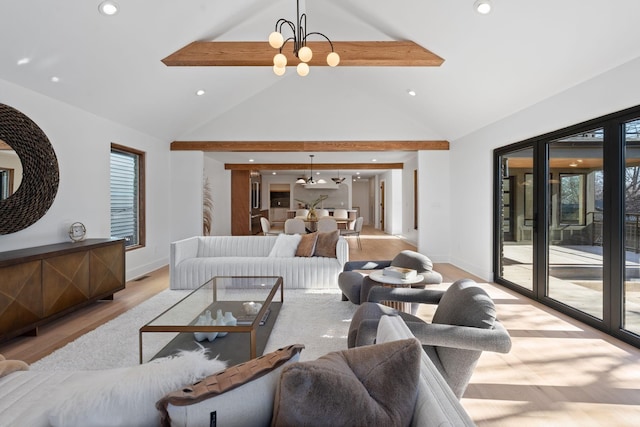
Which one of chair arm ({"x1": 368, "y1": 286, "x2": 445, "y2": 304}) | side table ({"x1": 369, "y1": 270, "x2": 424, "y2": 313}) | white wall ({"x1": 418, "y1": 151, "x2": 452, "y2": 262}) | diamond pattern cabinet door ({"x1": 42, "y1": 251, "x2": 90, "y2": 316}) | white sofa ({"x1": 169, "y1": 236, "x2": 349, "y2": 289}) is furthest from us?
white wall ({"x1": 418, "y1": 151, "x2": 452, "y2": 262})

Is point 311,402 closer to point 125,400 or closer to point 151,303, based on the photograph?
point 125,400

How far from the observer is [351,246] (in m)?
8.80

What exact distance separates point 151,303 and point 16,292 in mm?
1336

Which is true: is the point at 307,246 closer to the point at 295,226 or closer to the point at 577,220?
the point at 295,226

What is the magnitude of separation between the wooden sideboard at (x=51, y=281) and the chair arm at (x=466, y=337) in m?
3.17

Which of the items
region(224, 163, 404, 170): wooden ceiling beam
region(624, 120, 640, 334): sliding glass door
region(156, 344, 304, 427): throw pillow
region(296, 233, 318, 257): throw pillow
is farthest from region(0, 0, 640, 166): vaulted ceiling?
region(224, 163, 404, 170): wooden ceiling beam

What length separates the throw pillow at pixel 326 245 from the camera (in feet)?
15.5

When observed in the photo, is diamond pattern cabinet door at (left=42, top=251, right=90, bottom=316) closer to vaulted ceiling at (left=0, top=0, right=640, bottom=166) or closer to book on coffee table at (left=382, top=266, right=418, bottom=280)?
vaulted ceiling at (left=0, top=0, right=640, bottom=166)

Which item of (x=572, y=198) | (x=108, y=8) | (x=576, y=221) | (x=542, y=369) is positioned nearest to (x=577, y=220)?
(x=576, y=221)

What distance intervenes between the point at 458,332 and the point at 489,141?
4297 mm

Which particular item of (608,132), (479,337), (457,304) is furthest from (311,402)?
(608,132)

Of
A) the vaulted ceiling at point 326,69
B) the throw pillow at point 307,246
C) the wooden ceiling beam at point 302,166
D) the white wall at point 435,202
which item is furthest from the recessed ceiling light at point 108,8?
the wooden ceiling beam at point 302,166

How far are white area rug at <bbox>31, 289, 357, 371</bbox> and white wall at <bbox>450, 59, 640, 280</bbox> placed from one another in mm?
2859

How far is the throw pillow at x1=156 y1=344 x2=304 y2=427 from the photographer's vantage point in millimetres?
805
